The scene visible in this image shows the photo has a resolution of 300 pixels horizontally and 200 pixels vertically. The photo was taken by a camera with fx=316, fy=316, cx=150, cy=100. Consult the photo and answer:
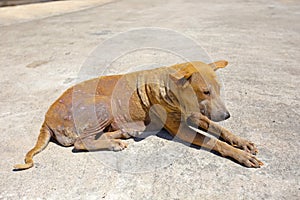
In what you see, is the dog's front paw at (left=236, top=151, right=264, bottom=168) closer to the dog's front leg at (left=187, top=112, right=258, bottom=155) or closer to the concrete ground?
the concrete ground

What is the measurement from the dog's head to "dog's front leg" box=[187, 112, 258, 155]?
209 millimetres

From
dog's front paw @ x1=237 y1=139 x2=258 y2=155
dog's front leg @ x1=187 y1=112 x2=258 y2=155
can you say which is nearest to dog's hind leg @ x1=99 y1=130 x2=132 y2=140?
dog's front leg @ x1=187 y1=112 x2=258 y2=155

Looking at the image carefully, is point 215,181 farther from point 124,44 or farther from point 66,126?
point 124,44

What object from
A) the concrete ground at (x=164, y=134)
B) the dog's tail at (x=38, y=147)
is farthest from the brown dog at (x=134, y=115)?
the concrete ground at (x=164, y=134)

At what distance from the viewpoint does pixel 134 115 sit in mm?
3557

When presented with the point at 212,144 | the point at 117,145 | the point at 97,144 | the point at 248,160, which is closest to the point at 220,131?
the point at 212,144

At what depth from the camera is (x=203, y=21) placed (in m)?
9.27

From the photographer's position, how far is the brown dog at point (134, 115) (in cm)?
319

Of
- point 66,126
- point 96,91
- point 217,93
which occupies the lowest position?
point 66,126

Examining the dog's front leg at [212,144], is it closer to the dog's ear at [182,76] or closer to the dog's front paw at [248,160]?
the dog's front paw at [248,160]

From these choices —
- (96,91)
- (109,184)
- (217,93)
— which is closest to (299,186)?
(217,93)

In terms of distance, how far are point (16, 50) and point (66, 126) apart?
482cm

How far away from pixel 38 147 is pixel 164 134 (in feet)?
4.69

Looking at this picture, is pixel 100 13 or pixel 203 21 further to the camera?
pixel 100 13
